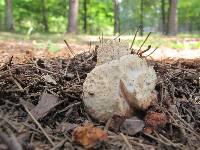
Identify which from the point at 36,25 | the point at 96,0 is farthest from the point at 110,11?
the point at 36,25

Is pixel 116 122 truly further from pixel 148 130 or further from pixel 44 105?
pixel 44 105

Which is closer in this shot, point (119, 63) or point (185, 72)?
point (119, 63)

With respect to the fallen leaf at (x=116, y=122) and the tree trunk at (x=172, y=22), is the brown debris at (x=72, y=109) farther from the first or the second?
the tree trunk at (x=172, y=22)

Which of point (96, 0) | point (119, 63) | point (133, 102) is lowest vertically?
point (133, 102)

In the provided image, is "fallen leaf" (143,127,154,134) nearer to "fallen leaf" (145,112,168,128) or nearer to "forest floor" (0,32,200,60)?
"fallen leaf" (145,112,168,128)

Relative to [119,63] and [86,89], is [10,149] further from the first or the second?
[119,63]

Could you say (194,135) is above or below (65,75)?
below
